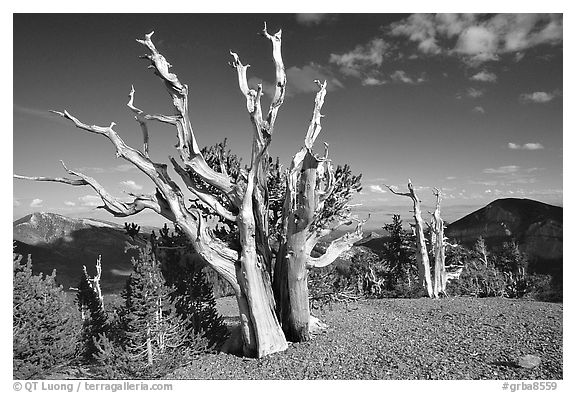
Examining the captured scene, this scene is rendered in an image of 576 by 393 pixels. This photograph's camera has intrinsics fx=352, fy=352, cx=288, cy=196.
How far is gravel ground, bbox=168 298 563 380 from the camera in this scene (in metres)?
7.08

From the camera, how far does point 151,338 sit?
25.9ft

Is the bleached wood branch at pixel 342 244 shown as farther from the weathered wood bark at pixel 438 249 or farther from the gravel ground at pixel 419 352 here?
the weathered wood bark at pixel 438 249

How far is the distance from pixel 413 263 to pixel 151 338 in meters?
19.1

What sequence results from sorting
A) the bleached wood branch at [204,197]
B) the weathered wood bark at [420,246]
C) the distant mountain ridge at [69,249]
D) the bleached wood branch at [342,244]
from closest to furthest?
the bleached wood branch at [204,197]
the bleached wood branch at [342,244]
the weathered wood bark at [420,246]
the distant mountain ridge at [69,249]

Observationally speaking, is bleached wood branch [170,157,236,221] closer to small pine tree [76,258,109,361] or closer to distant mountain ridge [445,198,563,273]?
small pine tree [76,258,109,361]

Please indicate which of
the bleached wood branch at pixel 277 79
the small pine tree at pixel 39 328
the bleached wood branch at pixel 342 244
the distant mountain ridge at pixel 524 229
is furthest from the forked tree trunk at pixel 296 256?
the distant mountain ridge at pixel 524 229

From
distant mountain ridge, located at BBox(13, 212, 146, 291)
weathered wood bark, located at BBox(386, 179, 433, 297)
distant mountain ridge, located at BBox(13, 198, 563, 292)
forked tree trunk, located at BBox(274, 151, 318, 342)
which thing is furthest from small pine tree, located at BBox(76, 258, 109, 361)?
distant mountain ridge, located at BBox(13, 212, 146, 291)

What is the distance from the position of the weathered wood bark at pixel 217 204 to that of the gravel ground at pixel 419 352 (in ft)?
2.69

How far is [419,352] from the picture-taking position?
7.92 m

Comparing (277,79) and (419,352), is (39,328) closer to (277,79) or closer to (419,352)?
(277,79)

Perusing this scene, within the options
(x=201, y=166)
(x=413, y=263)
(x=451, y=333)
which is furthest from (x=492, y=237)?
(x=201, y=166)

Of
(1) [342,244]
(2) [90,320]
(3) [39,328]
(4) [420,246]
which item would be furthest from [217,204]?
(4) [420,246]

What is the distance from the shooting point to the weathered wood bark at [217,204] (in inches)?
317
